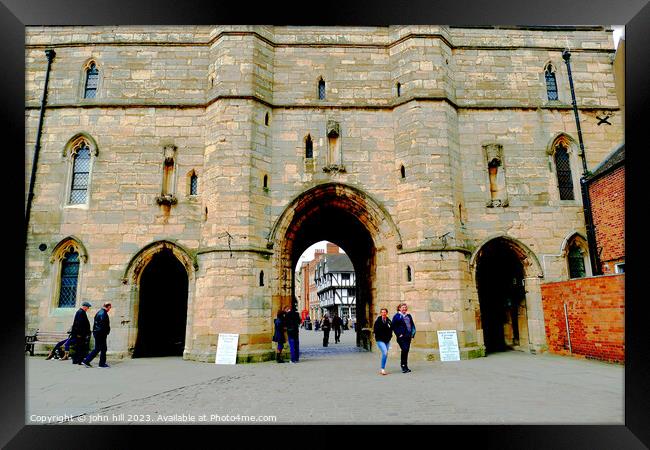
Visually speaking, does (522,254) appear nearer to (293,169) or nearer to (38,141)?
(293,169)

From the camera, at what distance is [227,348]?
10.4 meters

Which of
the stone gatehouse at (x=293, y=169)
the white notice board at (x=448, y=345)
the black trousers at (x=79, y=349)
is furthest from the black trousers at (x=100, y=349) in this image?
the white notice board at (x=448, y=345)

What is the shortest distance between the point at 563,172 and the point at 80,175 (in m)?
15.5

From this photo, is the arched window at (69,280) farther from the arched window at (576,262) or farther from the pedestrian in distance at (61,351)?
the arched window at (576,262)

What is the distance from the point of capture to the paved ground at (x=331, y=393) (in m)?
5.23

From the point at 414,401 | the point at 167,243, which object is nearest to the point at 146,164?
the point at 167,243

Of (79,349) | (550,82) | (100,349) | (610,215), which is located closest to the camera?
(100,349)

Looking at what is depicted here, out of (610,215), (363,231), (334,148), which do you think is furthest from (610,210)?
(334,148)

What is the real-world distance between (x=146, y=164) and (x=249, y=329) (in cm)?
613

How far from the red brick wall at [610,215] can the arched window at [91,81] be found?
16067 millimetres

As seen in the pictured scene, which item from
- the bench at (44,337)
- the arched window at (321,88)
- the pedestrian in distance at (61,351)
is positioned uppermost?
the arched window at (321,88)

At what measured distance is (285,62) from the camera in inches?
521

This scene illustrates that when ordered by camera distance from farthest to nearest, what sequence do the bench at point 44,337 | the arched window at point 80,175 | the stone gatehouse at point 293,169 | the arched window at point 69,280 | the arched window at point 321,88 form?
1. the arched window at point 321,88
2. the arched window at point 80,175
3. the arched window at point 69,280
4. the stone gatehouse at point 293,169
5. the bench at point 44,337
